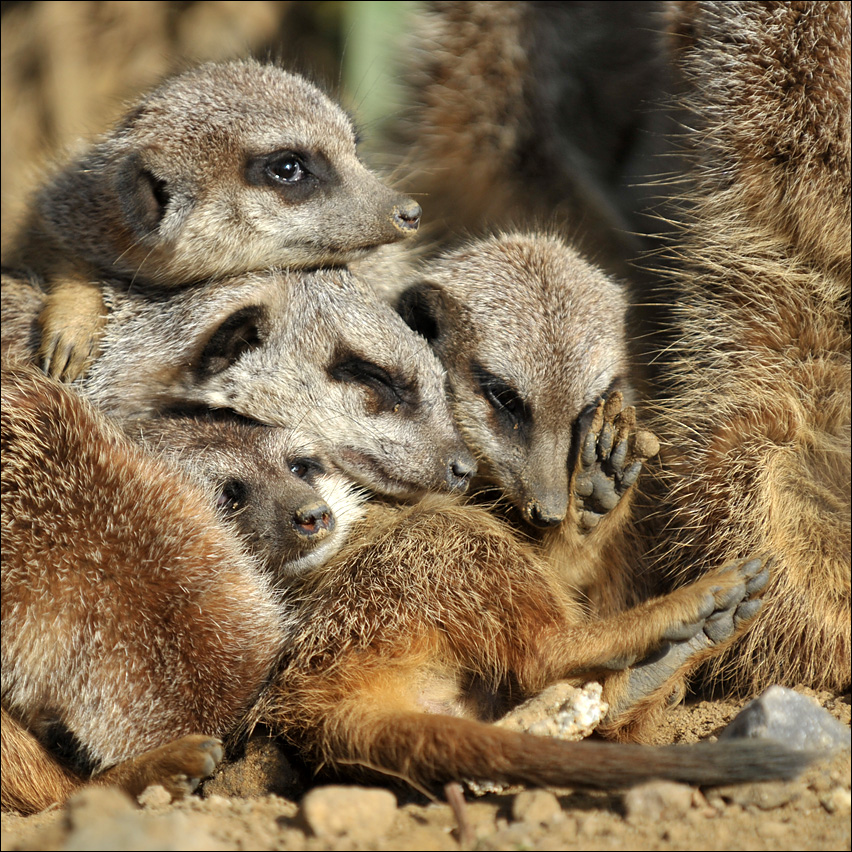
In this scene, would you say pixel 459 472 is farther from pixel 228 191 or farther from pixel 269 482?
pixel 228 191

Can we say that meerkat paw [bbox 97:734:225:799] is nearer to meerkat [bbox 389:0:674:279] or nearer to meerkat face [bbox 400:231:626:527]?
meerkat face [bbox 400:231:626:527]

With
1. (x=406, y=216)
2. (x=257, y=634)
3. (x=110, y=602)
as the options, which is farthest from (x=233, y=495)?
(x=406, y=216)

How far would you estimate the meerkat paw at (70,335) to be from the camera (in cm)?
247

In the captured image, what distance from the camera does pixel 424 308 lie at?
2705 mm

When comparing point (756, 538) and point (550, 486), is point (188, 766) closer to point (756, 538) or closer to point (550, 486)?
point (550, 486)

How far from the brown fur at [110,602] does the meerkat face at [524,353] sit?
2.68 ft

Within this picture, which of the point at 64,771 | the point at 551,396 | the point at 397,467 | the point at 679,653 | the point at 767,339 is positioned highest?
the point at 767,339

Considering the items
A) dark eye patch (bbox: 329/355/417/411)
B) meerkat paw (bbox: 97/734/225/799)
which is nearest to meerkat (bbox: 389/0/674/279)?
dark eye patch (bbox: 329/355/417/411)

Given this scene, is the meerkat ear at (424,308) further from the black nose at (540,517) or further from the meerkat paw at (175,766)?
the meerkat paw at (175,766)

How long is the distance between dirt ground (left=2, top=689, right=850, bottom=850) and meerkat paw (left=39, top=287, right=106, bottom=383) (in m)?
1.18

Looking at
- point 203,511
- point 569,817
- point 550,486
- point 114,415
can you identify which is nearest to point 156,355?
point 114,415

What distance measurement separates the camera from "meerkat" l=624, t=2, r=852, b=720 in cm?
241

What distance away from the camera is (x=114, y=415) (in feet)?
7.88

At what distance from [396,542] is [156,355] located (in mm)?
811
